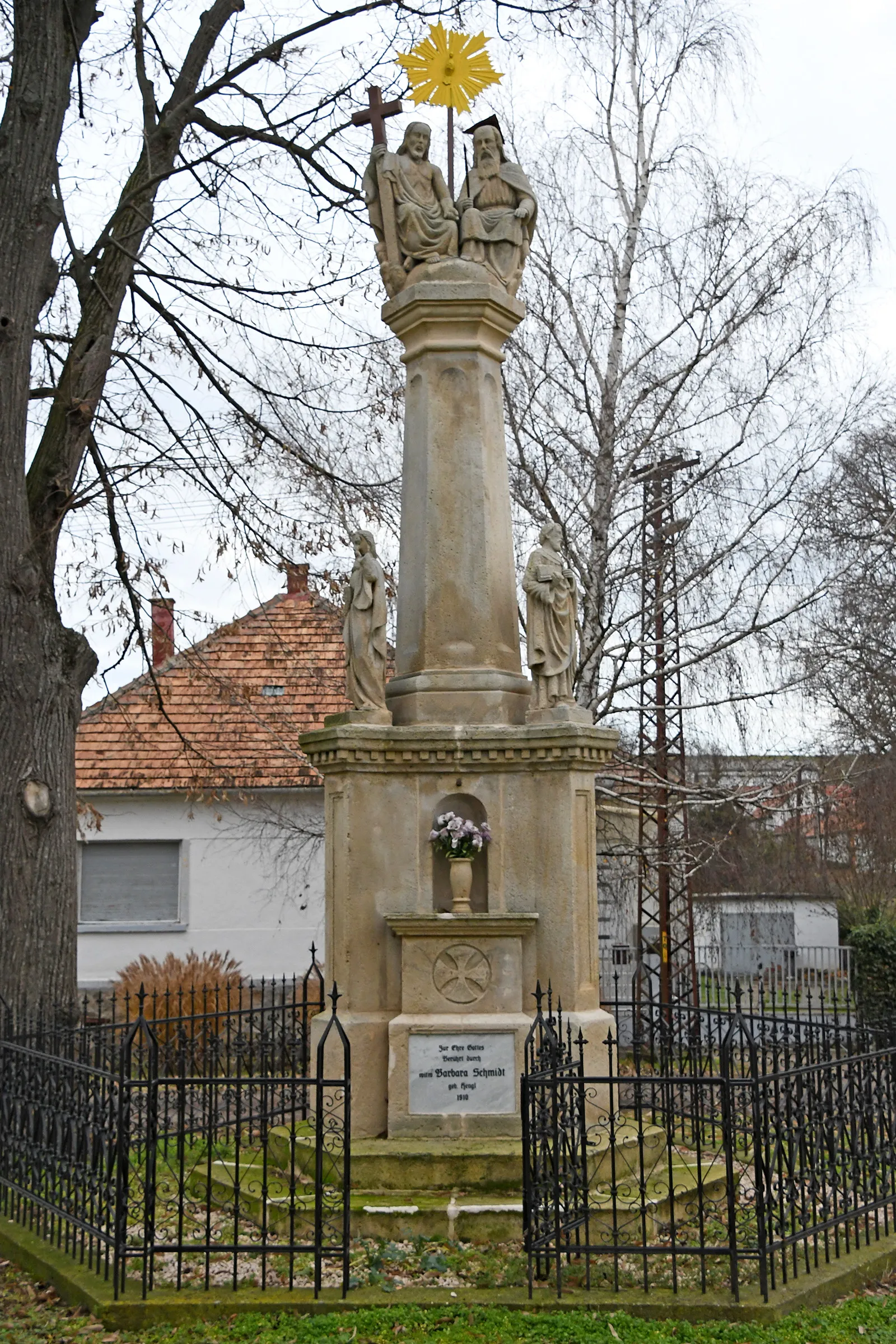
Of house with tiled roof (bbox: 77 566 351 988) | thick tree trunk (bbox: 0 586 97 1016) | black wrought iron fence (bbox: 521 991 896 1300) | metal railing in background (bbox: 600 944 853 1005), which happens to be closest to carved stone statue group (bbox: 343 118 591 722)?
thick tree trunk (bbox: 0 586 97 1016)

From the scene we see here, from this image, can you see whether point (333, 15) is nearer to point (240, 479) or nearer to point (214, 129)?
point (214, 129)

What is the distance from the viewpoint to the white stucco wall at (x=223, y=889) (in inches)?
723

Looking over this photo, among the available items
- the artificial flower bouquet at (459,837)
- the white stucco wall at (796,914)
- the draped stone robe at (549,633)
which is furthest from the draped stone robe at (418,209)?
the white stucco wall at (796,914)

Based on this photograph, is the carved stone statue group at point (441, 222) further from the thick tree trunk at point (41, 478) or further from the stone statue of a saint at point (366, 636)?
the thick tree trunk at point (41, 478)

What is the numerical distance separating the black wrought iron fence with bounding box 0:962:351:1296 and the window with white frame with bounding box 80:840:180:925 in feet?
31.7

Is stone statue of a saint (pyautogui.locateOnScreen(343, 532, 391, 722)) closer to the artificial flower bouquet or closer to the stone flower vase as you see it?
the artificial flower bouquet

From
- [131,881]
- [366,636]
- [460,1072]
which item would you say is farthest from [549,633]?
[131,881]

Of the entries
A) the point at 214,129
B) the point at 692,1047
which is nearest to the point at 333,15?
the point at 214,129

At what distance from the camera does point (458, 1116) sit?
789 centimetres

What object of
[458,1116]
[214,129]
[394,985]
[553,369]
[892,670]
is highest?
[214,129]

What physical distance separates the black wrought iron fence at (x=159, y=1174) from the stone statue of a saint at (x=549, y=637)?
8.16ft

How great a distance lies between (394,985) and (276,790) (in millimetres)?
9933

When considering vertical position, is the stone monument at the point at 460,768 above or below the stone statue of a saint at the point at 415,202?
below

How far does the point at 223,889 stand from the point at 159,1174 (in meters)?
9.89
